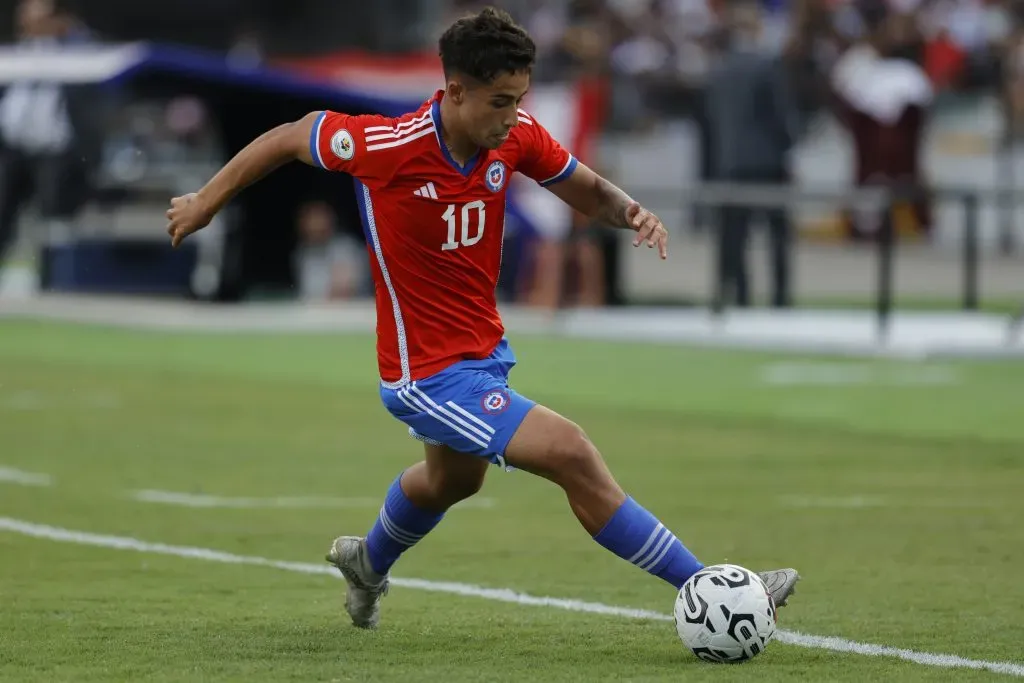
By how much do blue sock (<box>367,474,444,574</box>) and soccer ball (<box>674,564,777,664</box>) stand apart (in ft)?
3.51

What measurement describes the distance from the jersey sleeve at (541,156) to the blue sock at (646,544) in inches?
46.6

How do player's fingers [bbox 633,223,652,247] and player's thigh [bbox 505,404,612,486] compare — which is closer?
player's thigh [bbox 505,404,612,486]

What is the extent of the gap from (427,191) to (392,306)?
0.39 m

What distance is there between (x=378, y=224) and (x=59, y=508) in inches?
149

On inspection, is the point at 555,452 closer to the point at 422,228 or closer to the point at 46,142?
the point at 422,228

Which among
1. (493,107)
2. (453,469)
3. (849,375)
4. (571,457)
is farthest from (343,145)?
(849,375)

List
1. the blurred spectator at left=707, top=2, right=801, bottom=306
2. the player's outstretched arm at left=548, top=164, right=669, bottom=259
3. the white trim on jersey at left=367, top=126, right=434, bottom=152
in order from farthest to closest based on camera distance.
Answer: the blurred spectator at left=707, top=2, right=801, bottom=306
the player's outstretched arm at left=548, top=164, right=669, bottom=259
the white trim on jersey at left=367, top=126, right=434, bottom=152

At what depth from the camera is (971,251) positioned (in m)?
20.3

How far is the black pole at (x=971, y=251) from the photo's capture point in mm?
19594

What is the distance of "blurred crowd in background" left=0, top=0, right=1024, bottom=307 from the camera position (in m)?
21.6

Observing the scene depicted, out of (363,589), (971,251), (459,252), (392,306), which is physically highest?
(459,252)

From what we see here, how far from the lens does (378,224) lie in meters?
6.73

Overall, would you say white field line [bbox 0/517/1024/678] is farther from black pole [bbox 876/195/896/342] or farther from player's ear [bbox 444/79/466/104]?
black pole [bbox 876/195/896/342]

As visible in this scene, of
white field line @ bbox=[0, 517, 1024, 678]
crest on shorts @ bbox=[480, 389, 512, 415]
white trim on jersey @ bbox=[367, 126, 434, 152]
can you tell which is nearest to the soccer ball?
white field line @ bbox=[0, 517, 1024, 678]
